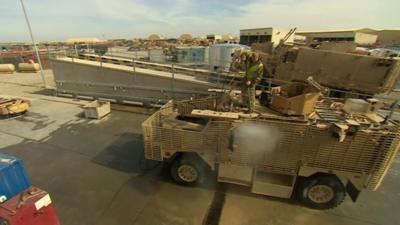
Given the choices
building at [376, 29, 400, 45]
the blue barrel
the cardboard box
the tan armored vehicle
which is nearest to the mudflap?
the tan armored vehicle

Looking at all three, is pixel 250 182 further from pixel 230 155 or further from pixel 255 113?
pixel 255 113

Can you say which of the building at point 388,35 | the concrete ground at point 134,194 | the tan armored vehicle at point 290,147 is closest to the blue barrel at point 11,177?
the concrete ground at point 134,194

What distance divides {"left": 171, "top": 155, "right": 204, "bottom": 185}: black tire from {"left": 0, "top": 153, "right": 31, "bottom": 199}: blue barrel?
2.96 meters

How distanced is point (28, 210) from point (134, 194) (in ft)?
7.72

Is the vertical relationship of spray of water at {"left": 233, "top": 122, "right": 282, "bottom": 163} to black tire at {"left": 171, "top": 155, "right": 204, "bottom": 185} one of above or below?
above

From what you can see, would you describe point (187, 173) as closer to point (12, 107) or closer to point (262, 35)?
point (12, 107)

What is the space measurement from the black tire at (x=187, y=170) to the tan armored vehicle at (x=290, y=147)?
0.02 metres

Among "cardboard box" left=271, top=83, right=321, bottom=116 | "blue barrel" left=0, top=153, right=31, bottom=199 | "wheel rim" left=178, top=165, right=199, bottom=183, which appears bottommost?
"wheel rim" left=178, top=165, right=199, bottom=183

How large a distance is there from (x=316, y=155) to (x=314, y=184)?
2.51 feet

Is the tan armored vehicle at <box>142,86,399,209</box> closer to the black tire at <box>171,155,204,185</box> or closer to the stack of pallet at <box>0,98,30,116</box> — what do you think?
the black tire at <box>171,155,204,185</box>

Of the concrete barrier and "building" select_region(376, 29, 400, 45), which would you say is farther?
"building" select_region(376, 29, 400, 45)

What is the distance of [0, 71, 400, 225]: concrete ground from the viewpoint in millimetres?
4648

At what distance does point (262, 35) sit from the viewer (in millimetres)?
37875

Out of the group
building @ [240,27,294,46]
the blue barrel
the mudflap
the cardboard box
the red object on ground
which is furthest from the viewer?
building @ [240,27,294,46]
